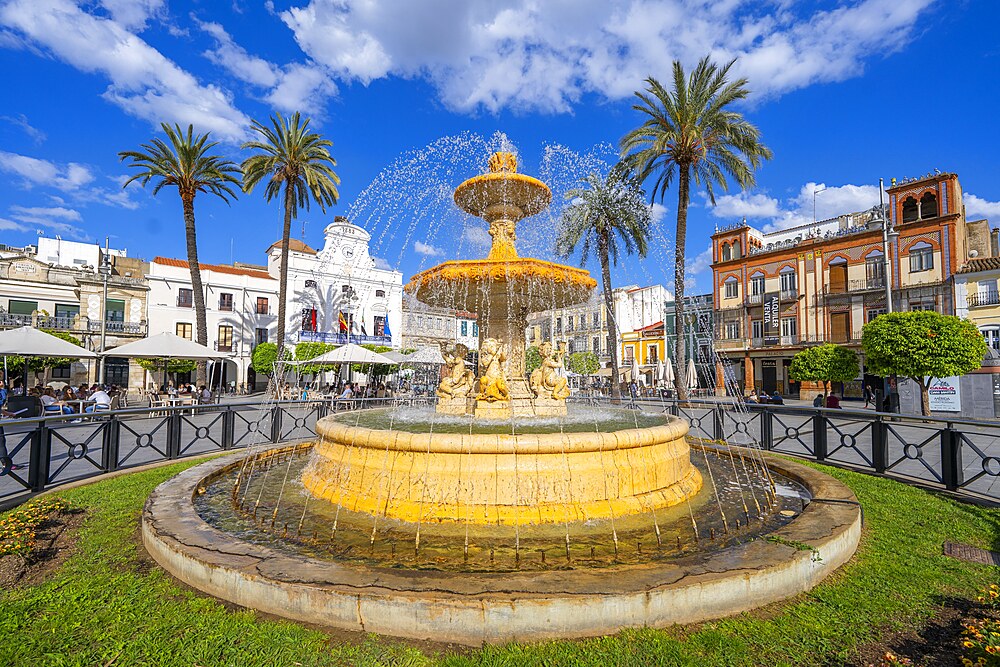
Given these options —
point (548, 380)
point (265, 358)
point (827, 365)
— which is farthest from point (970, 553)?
point (265, 358)

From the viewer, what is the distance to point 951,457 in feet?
22.1

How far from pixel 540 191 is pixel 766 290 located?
38079 mm

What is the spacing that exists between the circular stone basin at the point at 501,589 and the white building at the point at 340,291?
3642 cm

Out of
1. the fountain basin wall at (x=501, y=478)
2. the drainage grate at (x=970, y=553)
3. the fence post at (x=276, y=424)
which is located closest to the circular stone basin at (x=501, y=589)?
the drainage grate at (x=970, y=553)

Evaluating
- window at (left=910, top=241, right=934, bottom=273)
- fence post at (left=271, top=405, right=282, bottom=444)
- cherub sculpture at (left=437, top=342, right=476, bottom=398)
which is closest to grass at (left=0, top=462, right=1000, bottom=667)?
cherub sculpture at (left=437, top=342, right=476, bottom=398)

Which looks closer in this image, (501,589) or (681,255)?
(501,589)

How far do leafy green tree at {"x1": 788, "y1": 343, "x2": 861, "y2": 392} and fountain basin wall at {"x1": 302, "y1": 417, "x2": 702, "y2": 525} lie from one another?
23.1 metres

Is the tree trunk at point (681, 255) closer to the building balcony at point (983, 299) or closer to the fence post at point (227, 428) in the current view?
the fence post at point (227, 428)

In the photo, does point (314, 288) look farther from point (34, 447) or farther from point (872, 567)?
point (872, 567)

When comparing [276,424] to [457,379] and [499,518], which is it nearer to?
[457,379]

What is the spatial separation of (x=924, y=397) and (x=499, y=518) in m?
21.0

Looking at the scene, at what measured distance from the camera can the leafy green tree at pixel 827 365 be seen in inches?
941

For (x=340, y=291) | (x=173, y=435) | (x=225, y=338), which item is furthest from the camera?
(x=340, y=291)

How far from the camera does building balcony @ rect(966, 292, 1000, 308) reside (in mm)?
30127
